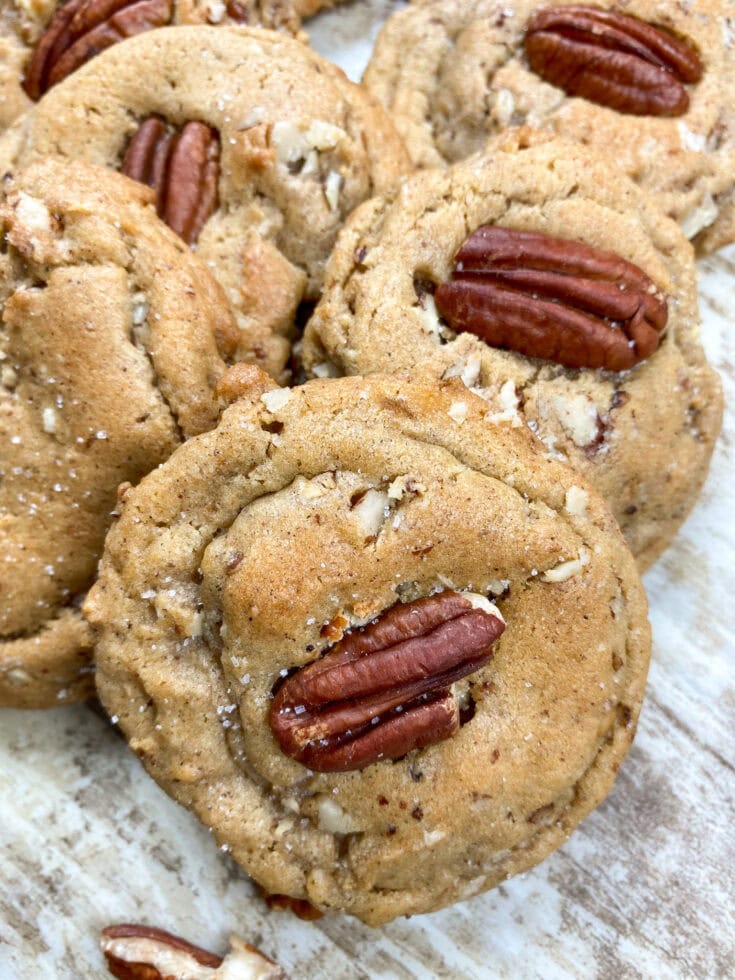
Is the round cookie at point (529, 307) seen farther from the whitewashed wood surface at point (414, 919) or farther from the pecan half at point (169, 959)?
the pecan half at point (169, 959)

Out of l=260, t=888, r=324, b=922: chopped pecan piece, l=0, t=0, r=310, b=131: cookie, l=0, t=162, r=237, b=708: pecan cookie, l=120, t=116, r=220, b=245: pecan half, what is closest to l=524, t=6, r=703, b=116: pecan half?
l=0, t=0, r=310, b=131: cookie

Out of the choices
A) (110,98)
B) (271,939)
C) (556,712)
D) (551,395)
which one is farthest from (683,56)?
(271,939)

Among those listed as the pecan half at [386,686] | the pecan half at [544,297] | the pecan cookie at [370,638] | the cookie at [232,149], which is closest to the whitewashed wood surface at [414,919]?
the pecan cookie at [370,638]

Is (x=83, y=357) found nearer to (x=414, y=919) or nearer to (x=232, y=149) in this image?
(x=232, y=149)

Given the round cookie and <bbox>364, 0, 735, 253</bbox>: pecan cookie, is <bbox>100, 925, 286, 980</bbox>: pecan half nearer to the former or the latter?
the round cookie

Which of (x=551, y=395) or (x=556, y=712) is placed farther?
(x=551, y=395)

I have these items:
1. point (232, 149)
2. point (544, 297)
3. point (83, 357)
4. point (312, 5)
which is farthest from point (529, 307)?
point (312, 5)

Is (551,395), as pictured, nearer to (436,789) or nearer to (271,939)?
(436,789)
